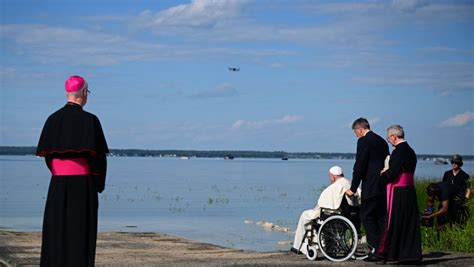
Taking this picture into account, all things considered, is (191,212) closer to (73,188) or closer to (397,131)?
(397,131)

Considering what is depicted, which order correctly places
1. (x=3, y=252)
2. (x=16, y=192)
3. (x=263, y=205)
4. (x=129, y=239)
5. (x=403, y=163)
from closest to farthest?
(x=403, y=163) → (x=3, y=252) → (x=129, y=239) → (x=263, y=205) → (x=16, y=192)

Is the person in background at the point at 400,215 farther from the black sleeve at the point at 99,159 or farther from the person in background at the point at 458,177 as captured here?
the black sleeve at the point at 99,159

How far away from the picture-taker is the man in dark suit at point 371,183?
12484 millimetres

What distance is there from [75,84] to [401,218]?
16.1 feet

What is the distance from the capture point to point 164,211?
3434 centimetres

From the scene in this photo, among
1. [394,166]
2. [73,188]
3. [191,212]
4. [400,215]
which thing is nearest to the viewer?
[73,188]

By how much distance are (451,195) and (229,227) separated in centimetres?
1336

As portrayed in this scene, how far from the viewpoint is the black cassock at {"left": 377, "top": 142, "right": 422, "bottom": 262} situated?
12328mm

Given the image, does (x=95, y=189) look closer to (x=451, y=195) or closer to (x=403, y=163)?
(x=403, y=163)

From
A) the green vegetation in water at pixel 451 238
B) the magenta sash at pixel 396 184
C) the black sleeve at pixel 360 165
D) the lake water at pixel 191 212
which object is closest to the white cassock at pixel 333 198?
the black sleeve at pixel 360 165

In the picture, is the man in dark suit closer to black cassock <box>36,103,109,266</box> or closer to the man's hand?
the man's hand

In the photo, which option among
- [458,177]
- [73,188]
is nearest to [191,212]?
[458,177]

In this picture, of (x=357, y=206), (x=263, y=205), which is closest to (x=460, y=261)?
(x=357, y=206)

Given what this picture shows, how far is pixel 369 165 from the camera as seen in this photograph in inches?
494
